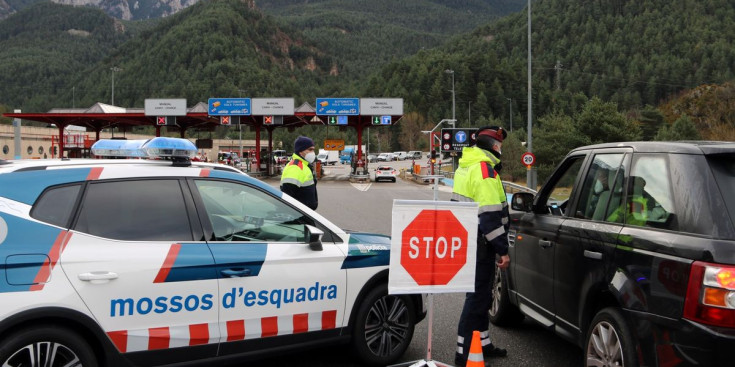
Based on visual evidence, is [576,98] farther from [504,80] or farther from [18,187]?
[18,187]

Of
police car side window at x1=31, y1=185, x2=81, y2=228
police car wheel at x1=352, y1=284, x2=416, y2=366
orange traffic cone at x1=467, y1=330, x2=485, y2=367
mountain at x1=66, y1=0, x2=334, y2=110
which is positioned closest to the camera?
police car side window at x1=31, y1=185, x2=81, y2=228

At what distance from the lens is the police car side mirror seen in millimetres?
4484

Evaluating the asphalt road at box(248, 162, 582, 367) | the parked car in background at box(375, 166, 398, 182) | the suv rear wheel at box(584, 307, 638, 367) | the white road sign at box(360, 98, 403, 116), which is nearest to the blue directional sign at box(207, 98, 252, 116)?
the white road sign at box(360, 98, 403, 116)

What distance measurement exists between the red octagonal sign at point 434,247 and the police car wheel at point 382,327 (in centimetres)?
60

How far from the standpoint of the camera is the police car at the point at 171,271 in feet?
11.7

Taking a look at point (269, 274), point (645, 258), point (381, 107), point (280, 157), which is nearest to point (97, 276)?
point (269, 274)

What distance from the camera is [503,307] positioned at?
19.7 feet

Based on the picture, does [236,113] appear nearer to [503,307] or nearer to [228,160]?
[228,160]

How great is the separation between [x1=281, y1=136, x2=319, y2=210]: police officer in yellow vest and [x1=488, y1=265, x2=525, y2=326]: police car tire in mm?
2811

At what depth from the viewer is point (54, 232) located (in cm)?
366

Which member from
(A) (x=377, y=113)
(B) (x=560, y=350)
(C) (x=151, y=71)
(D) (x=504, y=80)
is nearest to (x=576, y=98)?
(D) (x=504, y=80)

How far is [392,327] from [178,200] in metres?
1.97

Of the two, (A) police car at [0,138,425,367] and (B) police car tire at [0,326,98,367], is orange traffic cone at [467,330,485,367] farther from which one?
(B) police car tire at [0,326,98,367]

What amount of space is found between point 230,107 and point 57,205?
146 feet
